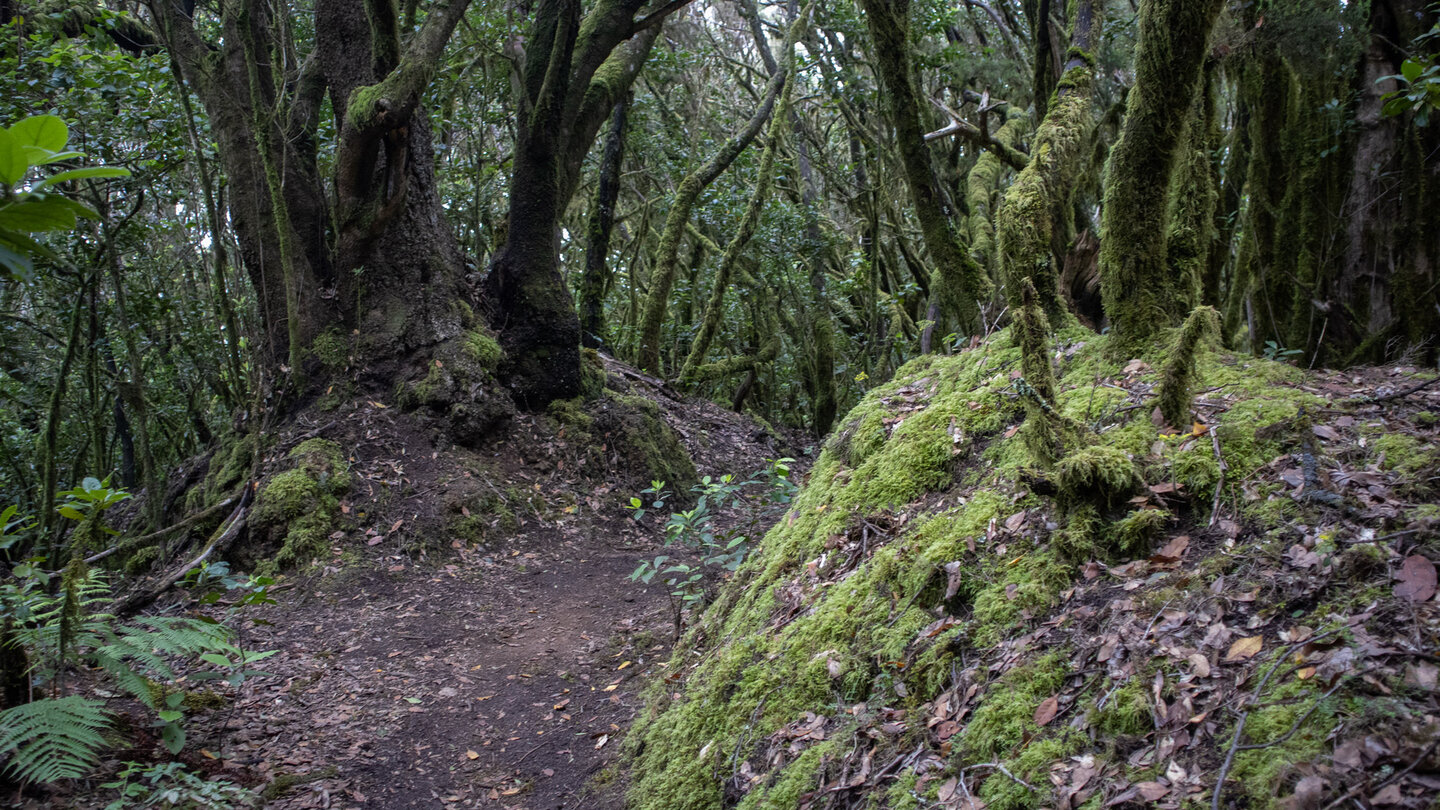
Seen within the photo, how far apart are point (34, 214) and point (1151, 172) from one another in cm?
384

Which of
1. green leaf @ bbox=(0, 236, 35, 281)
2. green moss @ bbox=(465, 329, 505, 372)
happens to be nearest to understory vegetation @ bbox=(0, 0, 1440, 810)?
green leaf @ bbox=(0, 236, 35, 281)

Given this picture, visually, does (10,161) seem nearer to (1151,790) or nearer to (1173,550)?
(1151,790)

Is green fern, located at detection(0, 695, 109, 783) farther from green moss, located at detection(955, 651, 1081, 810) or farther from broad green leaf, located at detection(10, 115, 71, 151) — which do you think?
green moss, located at detection(955, 651, 1081, 810)

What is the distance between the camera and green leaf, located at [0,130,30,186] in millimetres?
1189

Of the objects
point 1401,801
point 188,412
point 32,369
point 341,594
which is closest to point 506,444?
point 341,594

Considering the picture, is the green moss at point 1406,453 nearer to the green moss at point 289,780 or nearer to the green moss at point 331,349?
the green moss at point 289,780

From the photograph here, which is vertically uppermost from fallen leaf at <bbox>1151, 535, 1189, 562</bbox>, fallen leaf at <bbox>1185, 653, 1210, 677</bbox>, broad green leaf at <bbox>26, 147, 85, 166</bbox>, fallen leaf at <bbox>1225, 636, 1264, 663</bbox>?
broad green leaf at <bbox>26, 147, 85, 166</bbox>

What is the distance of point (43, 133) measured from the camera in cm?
126

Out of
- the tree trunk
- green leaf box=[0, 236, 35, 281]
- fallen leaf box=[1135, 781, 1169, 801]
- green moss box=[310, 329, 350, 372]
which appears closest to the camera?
green leaf box=[0, 236, 35, 281]

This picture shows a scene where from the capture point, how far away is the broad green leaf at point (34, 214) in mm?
1189

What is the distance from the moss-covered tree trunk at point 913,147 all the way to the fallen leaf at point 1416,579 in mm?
3405

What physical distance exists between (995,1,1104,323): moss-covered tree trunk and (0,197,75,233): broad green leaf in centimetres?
320

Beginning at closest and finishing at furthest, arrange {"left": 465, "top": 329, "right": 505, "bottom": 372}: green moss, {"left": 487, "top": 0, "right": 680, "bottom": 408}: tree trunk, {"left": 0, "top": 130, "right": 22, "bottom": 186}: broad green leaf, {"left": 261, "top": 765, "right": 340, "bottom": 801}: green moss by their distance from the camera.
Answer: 1. {"left": 0, "top": 130, "right": 22, "bottom": 186}: broad green leaf
2. {"left": 261, "top": 765, "right": 340, "bottom": 801}: green moss
3. {"left": 465, "top": 329, "right": 505, "bottom": 372}: green moss
4. {"left": 487, "top": 0, "right": 680, "bottom": 408}: tree trunk

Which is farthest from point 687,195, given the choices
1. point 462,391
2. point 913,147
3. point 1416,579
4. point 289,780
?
point 1416,579
